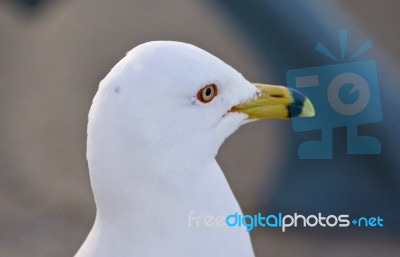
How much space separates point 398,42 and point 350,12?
0.14 metres

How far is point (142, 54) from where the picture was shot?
0.69m

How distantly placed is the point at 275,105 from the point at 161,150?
197 mm

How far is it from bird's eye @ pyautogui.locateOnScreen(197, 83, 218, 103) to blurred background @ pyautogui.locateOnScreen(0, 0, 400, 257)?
77 centimetres

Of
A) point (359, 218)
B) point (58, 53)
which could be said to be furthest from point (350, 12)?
point (58, 53)

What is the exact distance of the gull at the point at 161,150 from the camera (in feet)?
2.21

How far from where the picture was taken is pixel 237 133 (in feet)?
5.21

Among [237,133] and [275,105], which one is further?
[237,133]

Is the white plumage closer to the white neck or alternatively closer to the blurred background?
the white neck

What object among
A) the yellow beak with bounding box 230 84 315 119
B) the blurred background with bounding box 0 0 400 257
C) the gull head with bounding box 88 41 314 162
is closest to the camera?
the gull head with bounding box 88 41 314 162

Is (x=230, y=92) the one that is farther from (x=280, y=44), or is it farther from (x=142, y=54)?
(x=280, y=44)

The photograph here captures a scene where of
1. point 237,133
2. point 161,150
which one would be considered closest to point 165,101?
point 161,150

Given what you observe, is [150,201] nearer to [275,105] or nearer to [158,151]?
[158,151]

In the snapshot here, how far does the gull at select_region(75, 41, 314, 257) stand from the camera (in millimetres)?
674

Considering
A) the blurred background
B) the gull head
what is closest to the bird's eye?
the gull head
